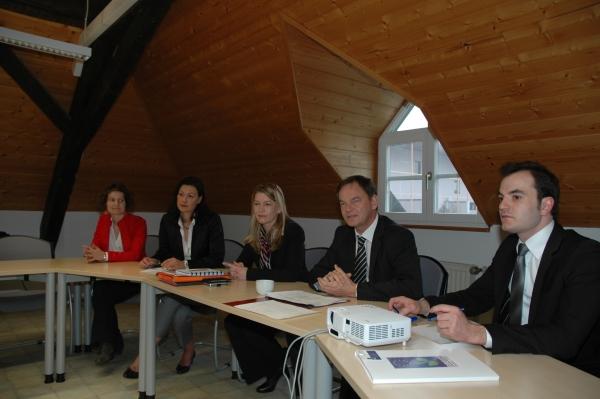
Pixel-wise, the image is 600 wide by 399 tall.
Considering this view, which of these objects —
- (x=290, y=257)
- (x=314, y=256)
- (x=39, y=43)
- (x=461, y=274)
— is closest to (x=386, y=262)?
(x=290, y=257)

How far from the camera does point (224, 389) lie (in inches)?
119

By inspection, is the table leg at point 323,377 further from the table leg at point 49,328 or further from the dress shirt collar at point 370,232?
the table leg at point 49,328

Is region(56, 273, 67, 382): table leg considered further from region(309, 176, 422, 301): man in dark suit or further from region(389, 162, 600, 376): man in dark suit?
region(389, 162, 600, 376): man in dark suit

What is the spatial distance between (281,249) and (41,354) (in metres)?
2.25

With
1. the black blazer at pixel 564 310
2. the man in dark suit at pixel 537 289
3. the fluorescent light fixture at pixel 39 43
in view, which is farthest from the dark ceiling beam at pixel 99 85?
the black blazer at pixel 564 310

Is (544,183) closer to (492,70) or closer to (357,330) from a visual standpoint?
(357,330)

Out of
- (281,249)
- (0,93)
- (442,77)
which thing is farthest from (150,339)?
(0,93)

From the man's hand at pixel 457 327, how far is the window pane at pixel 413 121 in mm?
3398

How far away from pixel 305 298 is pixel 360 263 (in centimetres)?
47

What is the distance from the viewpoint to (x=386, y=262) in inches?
93.0

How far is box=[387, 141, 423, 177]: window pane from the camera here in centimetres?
463

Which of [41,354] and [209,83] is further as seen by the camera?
[209,83]

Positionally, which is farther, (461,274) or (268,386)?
(461,274)

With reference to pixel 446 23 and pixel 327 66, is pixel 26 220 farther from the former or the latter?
pixel 446 23
